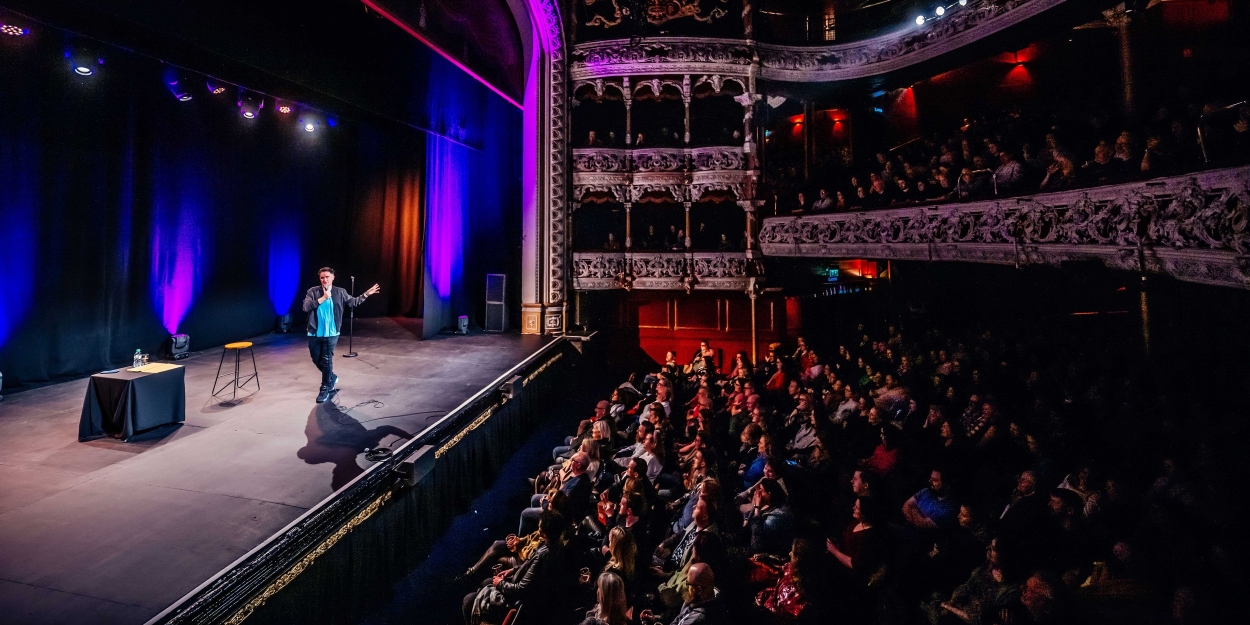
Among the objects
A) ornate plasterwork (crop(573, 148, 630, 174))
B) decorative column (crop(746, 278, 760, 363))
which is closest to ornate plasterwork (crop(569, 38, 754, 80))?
ornate plasterwork (crop(573, 148, 630, 174))

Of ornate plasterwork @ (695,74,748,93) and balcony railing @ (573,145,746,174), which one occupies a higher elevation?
ornate plasterwork @ (695,74,748,93)

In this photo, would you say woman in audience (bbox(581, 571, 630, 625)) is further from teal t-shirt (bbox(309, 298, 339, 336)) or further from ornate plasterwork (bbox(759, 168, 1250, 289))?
ornate plasterwork (bbox(759, 168, 1250, 289))

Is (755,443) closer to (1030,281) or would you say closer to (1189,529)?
(1189,529)

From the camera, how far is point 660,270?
524 inches

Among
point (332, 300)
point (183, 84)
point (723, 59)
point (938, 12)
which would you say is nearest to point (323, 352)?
point (332, 300)

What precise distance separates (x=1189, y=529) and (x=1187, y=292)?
7028mm

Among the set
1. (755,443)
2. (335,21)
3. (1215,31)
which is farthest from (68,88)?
(1215,31)

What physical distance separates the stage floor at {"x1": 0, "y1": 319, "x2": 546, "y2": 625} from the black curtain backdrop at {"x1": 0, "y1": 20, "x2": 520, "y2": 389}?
1410mm

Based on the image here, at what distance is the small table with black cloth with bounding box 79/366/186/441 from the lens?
5598 millimetres

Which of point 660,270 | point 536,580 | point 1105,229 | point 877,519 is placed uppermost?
point 660,270

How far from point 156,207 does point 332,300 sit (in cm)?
474

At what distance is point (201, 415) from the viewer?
21.2 feet

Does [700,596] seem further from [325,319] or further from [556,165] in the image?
[556,165]

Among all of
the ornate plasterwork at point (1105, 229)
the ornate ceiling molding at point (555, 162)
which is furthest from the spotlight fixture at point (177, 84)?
the ornate plasterwork at point (1105, 229)
